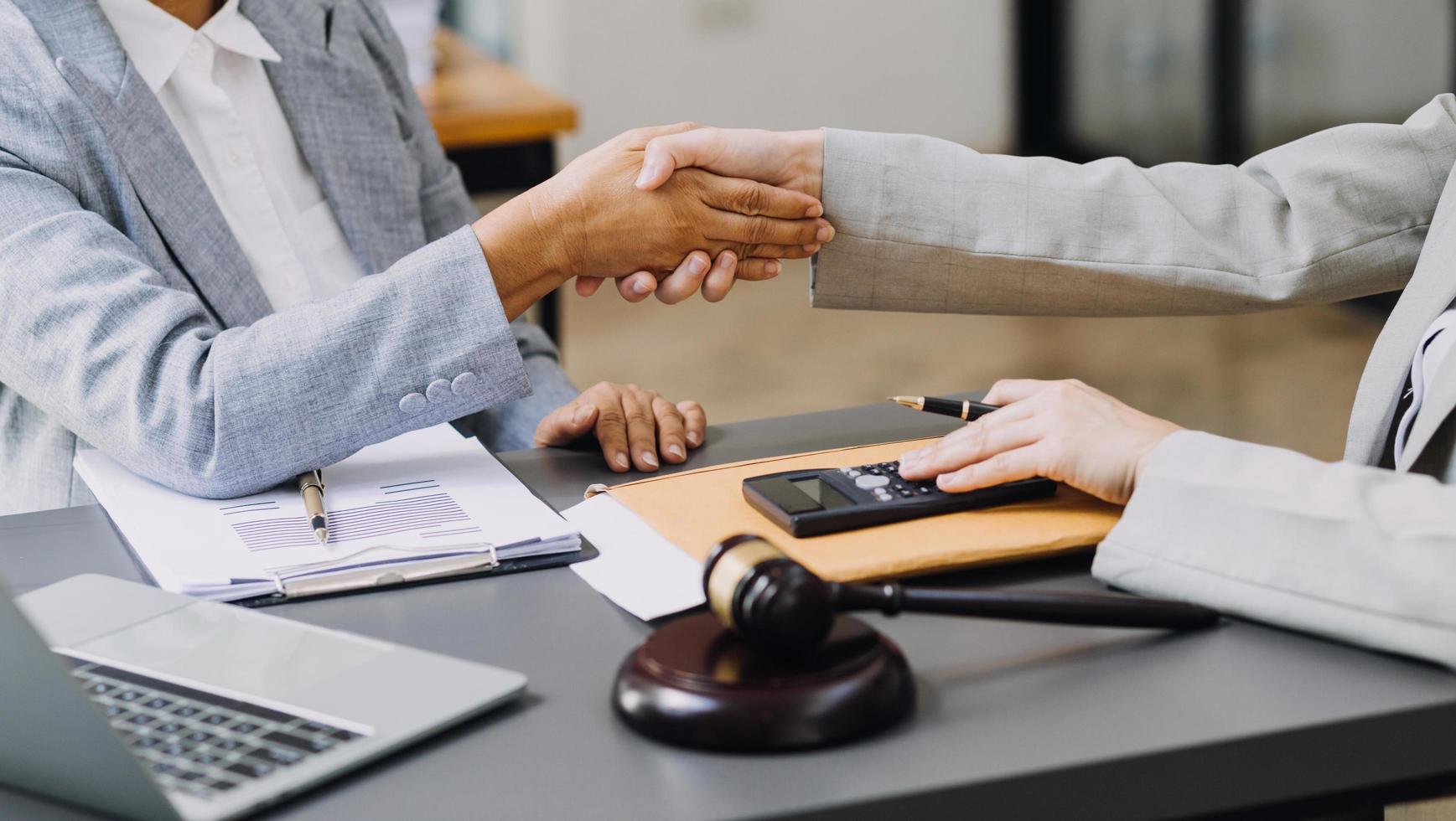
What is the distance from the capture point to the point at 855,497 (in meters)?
0.85

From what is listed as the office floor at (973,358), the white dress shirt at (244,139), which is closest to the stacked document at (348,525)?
the white dress shirt at (244,139)

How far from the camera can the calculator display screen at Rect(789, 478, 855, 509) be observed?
2.75 ft

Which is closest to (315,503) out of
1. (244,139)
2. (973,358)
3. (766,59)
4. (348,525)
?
(348,525)

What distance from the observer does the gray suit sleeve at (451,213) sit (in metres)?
1.39

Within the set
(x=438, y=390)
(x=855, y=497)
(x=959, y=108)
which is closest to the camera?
(x=855, y=497)

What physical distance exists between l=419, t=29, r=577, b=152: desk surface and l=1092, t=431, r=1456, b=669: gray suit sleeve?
1.68 metres

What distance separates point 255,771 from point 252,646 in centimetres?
12

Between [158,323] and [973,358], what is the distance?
2.88 metres

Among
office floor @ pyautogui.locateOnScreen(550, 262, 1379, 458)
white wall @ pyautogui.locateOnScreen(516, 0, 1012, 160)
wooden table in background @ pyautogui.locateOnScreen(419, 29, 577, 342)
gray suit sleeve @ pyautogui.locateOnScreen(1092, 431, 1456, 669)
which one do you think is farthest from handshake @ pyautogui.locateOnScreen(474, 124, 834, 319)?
white wall @ pyautogui.locateOnScreen(516, 0, 1012, 160)

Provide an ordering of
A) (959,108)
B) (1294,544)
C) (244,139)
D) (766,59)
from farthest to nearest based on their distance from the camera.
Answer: (959,108) → (766,59) → (244,139) → (1294,544)

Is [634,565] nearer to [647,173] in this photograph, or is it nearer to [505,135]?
[647,173]

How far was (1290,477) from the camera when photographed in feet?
2.47

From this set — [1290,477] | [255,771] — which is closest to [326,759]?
[255,771]

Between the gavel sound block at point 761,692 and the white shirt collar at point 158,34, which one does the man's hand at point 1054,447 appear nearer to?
the gavel sound block at point 761,692
